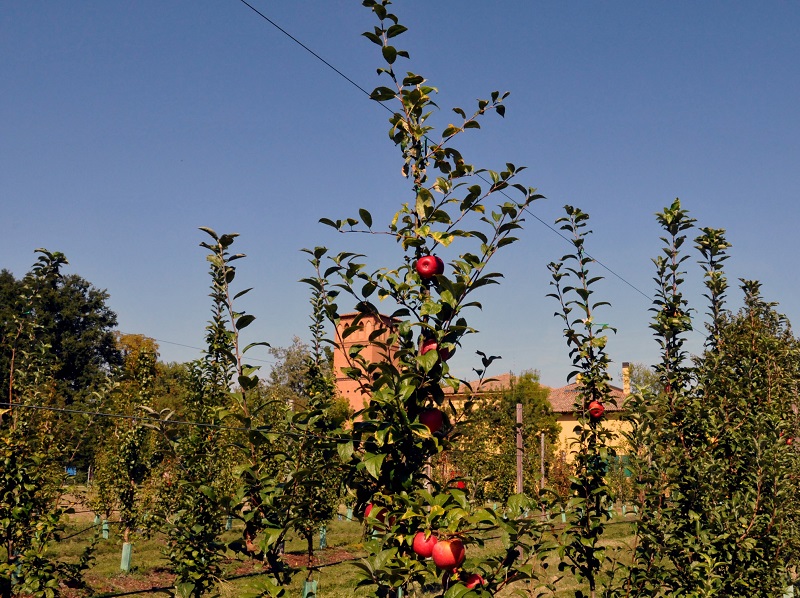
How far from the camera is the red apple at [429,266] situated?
11.3 feet

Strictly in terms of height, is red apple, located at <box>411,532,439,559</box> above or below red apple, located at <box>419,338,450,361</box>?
below

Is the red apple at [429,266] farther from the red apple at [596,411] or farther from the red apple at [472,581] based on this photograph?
the red apple at [596,411]

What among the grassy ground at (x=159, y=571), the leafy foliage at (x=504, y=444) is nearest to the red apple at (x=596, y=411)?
the grassy ground at (x=159, y=571)

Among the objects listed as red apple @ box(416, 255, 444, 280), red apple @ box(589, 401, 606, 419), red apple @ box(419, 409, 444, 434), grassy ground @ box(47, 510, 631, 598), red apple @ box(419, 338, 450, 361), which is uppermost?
red apple @ box(416, 255, 444, 280)

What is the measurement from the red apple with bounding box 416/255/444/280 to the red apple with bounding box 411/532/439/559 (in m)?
1.29

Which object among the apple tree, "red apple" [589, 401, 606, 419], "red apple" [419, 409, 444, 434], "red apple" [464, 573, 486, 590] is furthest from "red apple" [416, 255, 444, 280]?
the apple tree

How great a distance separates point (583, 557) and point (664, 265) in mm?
2784

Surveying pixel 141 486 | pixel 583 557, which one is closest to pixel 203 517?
pixel 583 557

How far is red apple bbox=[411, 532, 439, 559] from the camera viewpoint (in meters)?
2.94

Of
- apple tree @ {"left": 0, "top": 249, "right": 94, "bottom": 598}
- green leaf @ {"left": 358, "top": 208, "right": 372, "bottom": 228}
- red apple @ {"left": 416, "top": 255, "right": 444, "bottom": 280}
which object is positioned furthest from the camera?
apple tree @ {"left": 0, "top": 249, "right": 94, "bottom": 598}

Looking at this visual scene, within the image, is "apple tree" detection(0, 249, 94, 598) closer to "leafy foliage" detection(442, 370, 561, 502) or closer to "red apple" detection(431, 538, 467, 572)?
"red apple" detection(431, 538, 467, 572)

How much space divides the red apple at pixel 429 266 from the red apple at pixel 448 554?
1326mm

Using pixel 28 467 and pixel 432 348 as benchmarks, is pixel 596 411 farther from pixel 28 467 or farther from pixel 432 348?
pixel 28 467

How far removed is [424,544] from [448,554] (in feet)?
0.47
